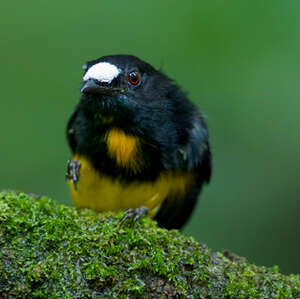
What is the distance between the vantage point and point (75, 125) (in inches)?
139

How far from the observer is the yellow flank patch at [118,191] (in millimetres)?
Result: 3189

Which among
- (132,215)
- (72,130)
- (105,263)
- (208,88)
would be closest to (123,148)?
(132,215)

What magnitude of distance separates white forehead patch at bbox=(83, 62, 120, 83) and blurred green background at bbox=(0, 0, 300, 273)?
7.40 feet

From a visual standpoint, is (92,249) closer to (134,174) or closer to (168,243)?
(168,243)

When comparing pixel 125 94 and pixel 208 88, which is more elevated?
pixel 208 88

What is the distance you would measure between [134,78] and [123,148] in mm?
498

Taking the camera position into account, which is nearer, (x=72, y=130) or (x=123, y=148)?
(x=123, y=148)

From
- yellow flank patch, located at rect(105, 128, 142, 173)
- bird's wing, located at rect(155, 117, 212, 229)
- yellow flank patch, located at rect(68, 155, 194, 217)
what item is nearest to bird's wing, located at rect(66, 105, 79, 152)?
yellow flank patch, located at rect(68, 155, 194, 217)

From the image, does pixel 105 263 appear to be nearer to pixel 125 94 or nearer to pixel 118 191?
pixel 118 191

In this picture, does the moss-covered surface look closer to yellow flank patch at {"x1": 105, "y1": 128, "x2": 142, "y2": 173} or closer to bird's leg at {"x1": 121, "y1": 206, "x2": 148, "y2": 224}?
bird's leg at {"x1": 121, "y1": 206, "x2": 148, "y2": 224}

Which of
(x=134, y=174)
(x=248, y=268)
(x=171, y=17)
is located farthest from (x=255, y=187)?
(x=248, y=268)

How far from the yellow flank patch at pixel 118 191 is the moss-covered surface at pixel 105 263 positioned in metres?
0.68

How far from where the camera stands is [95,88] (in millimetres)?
2920

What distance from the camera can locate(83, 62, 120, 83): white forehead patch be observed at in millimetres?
2930
